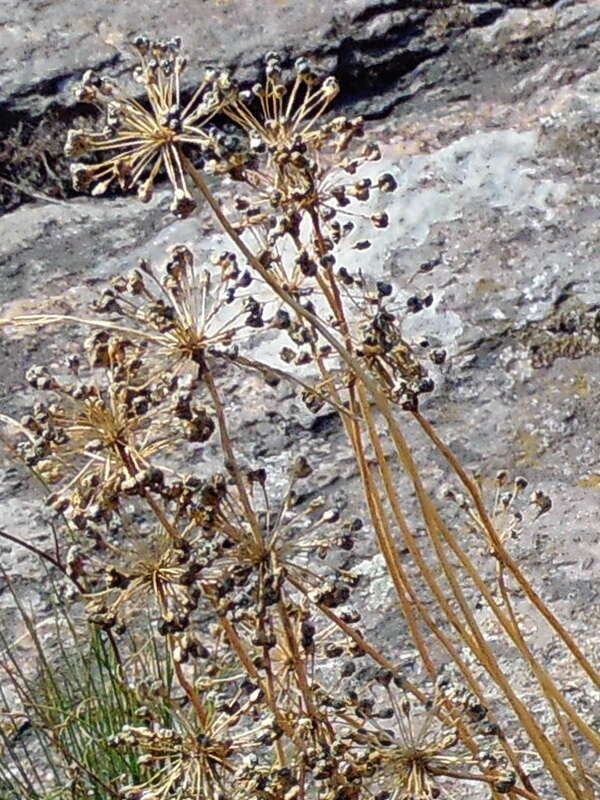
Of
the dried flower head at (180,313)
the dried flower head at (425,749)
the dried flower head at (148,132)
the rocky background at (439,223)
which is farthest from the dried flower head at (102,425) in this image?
the rocky background at (439,223)

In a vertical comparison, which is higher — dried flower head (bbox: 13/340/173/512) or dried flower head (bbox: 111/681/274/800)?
dried flower head (bbox: 13/340/173/512)

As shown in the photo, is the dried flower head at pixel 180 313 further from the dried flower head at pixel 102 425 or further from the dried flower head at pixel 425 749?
the dried flower head at pixel 425 749

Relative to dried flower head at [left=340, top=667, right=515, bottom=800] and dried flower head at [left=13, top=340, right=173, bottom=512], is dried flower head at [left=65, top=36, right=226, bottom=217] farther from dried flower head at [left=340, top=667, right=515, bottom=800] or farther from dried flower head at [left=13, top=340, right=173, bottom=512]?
dried flower head at [left=340, top=667, right=515, bottom=800]

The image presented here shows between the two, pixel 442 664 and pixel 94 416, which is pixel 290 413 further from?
pixel 94 416

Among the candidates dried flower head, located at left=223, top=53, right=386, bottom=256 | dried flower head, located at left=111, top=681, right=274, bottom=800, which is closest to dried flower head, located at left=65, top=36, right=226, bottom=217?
dried flower head, located at left=223, top=53, right=386, bottom=256

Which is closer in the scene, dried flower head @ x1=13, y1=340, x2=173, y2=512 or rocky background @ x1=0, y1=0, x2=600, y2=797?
dried flower head @ x1=13, y1=340, x2=173, y2=512

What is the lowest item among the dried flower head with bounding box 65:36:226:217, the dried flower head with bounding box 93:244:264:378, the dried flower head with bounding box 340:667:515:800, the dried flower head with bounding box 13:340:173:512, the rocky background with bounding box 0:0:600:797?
the dried flower head with bounding box 340:667:515:800

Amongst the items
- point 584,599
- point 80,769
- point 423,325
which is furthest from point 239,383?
point 80,769

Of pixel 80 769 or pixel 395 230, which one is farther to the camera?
pixel 395 230

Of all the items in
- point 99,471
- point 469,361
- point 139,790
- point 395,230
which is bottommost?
point 139,790
